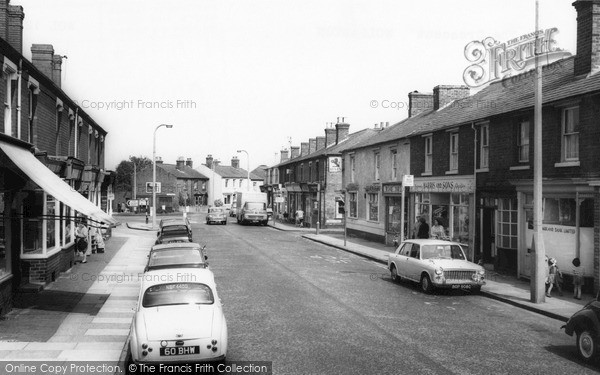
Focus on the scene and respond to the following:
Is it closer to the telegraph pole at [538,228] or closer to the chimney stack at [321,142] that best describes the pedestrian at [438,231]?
the telegraph pole at [538,228]

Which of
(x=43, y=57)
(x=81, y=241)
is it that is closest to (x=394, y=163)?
(x=81, y=241)

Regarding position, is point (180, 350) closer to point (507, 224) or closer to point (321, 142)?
point (507, 224)

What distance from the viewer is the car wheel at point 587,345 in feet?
29.7

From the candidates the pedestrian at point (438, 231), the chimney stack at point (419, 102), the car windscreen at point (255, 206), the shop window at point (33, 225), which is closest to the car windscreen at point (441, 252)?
the pedestrian at point (438, 231)

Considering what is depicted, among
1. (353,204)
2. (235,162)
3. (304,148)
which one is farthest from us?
(235,162)

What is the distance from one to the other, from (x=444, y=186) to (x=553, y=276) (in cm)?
952

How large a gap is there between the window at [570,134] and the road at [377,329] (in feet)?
17.7

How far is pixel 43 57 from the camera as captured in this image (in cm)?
2173

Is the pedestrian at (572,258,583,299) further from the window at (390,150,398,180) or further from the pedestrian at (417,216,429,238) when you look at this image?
the window at (390,150,398,180)

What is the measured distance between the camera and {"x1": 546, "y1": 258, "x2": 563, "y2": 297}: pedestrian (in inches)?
600

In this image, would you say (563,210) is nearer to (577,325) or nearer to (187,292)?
(577,325)

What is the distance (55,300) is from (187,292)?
6.41 metres

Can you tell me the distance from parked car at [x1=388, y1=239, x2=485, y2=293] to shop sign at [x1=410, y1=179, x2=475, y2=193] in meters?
5.95

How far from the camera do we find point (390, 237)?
3097 cm
